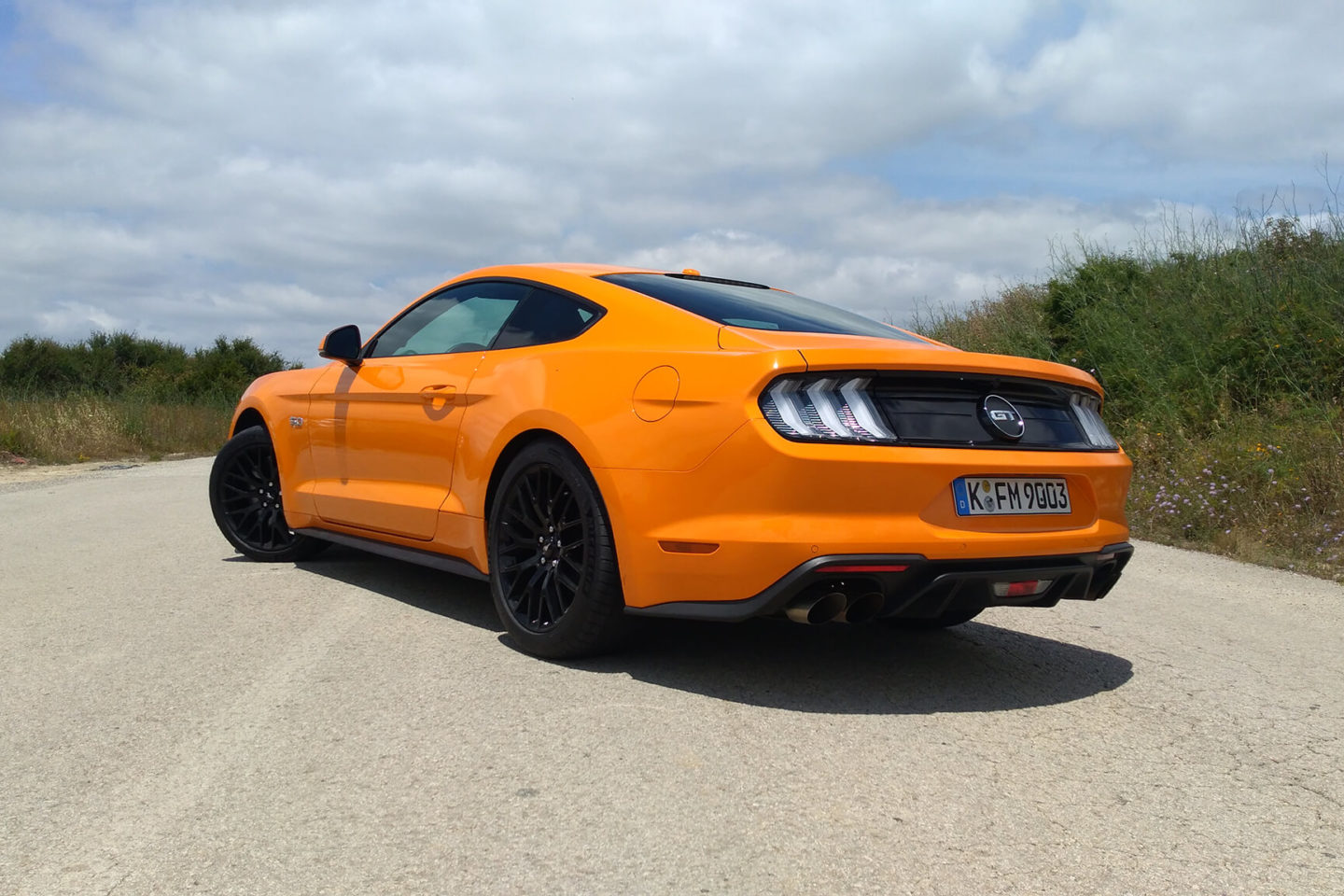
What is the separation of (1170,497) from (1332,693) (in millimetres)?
5237

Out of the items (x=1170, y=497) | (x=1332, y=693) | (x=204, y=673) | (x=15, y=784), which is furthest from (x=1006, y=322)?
(x=15, y=784)

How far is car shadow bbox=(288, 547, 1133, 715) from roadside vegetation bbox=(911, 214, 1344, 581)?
346 cm

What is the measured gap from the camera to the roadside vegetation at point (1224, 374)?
825 cm

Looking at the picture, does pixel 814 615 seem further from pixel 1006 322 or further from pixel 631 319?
pixel 1006 322

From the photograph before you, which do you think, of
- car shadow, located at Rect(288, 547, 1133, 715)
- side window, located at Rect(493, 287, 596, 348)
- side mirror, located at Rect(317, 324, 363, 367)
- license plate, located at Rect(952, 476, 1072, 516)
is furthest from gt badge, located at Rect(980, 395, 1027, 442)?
side mirror, located at Rect(317, 324, 363, 367)

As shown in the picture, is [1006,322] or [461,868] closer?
[461,868]

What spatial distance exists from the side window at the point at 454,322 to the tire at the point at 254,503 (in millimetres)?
1248

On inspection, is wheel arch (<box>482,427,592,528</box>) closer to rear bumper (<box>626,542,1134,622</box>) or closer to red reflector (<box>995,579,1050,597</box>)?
rear bumper (<box>626,542,1134,622</box>)

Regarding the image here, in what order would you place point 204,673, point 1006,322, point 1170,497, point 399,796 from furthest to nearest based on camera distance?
point 1006,322 → point 1170,497 → point 204,673 → point 399,796

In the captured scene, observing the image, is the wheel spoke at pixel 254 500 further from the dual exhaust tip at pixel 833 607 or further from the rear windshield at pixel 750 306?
the dual exhaust tip at pixel 833 607

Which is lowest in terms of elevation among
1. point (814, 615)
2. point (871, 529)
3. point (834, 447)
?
point (814, 615)

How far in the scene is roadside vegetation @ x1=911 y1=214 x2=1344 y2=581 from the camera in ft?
27.1

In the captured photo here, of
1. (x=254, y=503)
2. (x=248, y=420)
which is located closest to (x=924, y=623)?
(x=254, y=503)

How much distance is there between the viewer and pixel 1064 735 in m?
3.38
